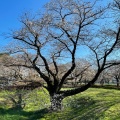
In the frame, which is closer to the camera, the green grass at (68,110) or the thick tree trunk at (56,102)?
the green grass at (68,110)

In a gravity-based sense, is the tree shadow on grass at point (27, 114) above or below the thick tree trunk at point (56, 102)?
below

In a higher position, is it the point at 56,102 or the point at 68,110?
the point at 56,102

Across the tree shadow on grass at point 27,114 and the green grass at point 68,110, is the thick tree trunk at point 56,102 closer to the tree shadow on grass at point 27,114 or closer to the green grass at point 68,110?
the green grass at point 68,110

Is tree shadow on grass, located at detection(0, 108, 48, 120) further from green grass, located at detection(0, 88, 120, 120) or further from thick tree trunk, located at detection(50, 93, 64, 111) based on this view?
thick tree trunk, located at detection(50, 93, 64, 111)

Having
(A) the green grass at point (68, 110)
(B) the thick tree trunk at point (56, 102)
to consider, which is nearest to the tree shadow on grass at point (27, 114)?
(A) the green grass at point (68, 110)

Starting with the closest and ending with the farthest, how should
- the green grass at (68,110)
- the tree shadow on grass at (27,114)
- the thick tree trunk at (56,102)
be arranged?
the green grass at (68,110) → the tree shadow on grass at (27,114) → the thick tree trunk at (56,102)

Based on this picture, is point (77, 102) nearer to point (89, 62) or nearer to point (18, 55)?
point (89, 62)

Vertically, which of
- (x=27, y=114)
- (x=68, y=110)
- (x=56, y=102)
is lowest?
(x=27, y=114)

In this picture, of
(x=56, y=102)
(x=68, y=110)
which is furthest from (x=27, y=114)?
(x=68, y=110)

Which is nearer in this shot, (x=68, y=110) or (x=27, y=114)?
(x=27, y=114)

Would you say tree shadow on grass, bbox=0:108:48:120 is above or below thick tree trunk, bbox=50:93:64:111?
below

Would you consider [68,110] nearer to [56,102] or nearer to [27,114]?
[56,102]

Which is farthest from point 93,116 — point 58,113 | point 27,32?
point 27,32

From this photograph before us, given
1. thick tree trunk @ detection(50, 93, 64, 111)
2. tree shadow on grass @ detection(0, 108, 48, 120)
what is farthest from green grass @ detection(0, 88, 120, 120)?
thick tree trunk @ detection(50, 93, 64, 111)
